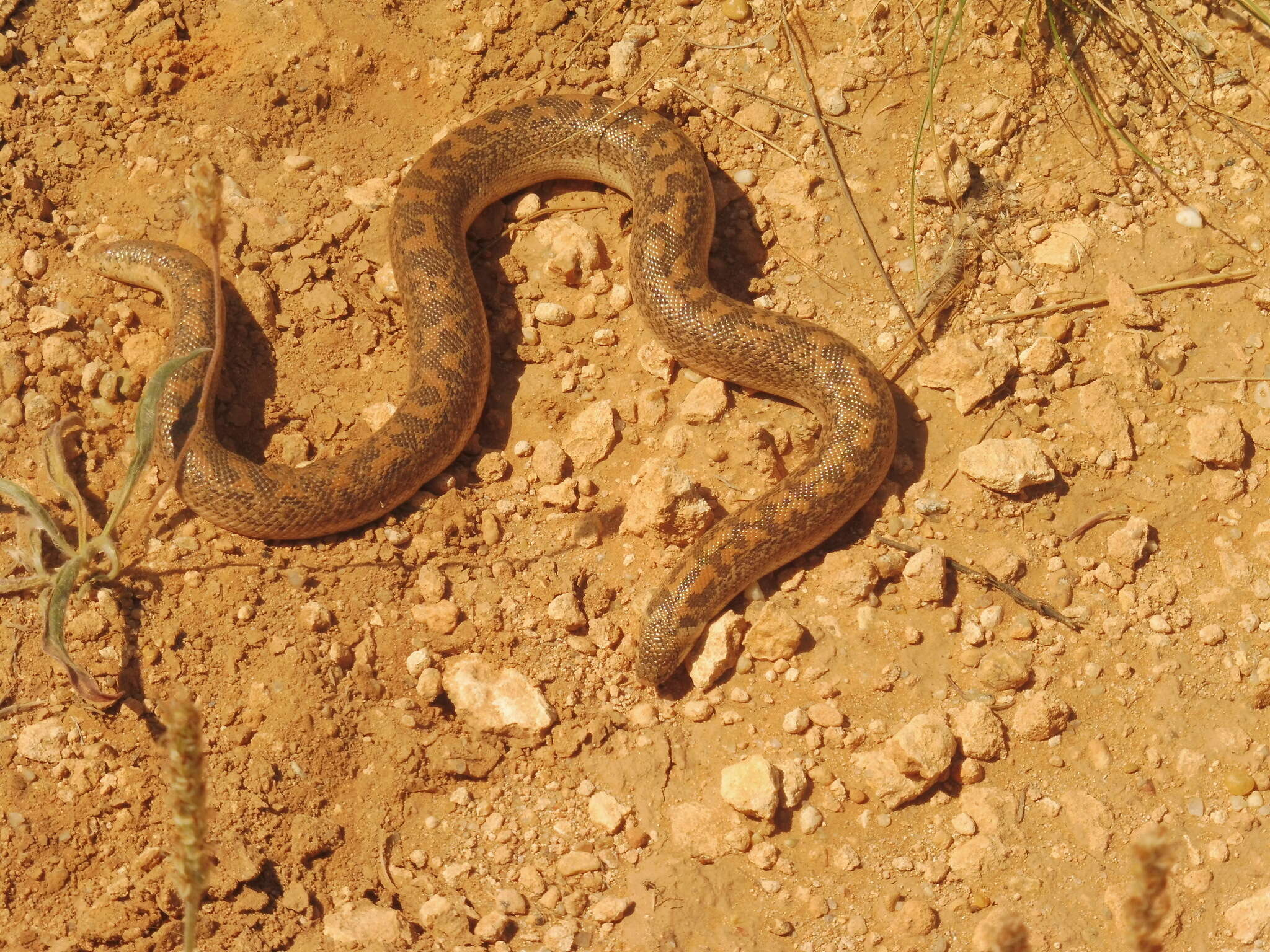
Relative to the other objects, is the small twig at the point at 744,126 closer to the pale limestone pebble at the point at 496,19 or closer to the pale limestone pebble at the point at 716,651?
the pale limestone pebble at the point at 496,19

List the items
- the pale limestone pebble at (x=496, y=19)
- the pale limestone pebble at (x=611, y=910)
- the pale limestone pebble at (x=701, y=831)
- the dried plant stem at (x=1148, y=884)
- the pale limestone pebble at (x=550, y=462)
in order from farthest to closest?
the pale limestone pebble at (x=496, y=19)
the pale limestone pebble at (x=550, y=462)
the pale limestone pebble at (x=701, y=831)
the pale limestone pebble at (x=611, y=910)
the dried plant stem at (x=1148, y=884)

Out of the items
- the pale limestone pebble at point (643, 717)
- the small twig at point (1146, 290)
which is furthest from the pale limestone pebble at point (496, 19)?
the pale limestone pebble at point (643, 717)

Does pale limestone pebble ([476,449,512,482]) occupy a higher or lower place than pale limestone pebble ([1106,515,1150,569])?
higher

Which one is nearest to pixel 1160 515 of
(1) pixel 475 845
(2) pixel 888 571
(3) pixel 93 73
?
(2) pixel 888 571

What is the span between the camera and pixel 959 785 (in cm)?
561

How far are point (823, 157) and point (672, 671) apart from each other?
12.1 ft

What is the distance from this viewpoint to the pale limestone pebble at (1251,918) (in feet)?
16.8

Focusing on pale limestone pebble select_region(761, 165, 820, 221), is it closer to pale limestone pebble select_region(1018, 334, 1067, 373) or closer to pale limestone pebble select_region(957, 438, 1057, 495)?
pale limestone pebble select_region(1018, 334, 1067, 373)

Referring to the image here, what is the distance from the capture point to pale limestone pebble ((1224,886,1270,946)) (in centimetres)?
511

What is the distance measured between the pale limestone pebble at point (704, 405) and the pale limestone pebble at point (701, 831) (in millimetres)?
2344

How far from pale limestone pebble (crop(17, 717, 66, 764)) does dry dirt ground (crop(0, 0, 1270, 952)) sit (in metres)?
0.02

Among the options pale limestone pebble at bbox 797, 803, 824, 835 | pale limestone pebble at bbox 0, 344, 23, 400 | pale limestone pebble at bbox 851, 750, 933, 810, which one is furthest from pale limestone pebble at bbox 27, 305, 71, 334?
pale limestone pebble at bbox 851, 750, 933, 810

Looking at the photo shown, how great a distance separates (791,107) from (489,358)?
9.09 ft

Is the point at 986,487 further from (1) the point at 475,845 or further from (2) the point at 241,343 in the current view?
(2) the point at 241,343
